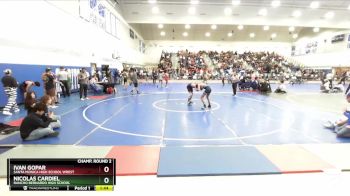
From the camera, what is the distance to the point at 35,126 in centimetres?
596

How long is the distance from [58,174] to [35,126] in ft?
14.9

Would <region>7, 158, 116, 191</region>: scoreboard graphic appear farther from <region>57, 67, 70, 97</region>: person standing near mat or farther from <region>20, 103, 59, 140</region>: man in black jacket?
<region>57, 67, 70, 97</region>: person standing near mat

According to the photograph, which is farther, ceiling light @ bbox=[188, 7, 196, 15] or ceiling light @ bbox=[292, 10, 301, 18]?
ceiling light @ bbox=[292, 10, 301, 18]

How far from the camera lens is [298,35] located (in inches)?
1469

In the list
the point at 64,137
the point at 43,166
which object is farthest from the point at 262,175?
the point at 64,137

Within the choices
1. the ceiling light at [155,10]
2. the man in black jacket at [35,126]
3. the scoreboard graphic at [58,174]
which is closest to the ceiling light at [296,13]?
the ceiling light at [155,10]

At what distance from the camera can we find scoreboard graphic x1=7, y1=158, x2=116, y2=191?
2.11m

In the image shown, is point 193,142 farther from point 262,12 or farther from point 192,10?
point 262,12

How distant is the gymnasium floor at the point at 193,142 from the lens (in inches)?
180

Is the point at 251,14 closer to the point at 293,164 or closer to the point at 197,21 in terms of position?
the point at 197,21

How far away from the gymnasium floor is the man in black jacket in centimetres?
18

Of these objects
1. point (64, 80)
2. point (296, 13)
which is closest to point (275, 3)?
point (296, 13)

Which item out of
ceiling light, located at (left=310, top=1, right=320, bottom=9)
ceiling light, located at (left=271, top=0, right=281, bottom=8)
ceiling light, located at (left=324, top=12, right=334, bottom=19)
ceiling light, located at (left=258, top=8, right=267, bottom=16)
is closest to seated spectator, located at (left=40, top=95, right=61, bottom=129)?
ceiling light, located at (left=271, top=0, right=281, bottom=8)

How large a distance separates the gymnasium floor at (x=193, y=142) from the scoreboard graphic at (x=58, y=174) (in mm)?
2151
